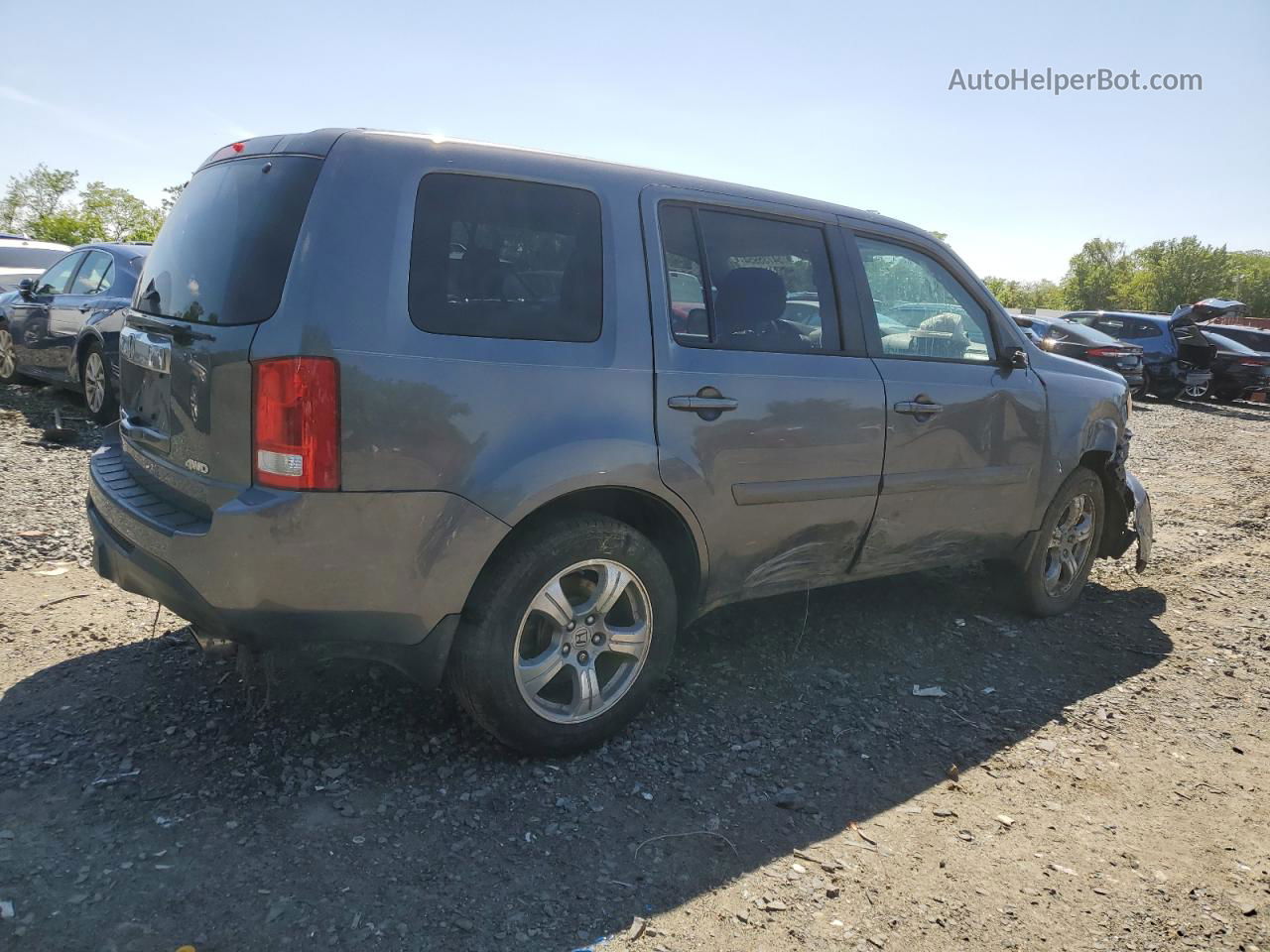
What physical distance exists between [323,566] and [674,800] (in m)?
1.33

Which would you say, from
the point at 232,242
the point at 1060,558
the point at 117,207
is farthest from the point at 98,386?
the point at 117,207

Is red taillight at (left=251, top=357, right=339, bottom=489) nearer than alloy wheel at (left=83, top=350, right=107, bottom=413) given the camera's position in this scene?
Yes

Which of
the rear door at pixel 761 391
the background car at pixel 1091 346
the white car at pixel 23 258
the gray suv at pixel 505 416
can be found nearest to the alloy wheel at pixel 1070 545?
the gray suv at pixel 505 416

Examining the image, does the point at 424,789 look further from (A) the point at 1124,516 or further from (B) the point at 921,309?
(A) the point at 1124,516

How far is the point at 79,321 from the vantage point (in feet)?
28.1

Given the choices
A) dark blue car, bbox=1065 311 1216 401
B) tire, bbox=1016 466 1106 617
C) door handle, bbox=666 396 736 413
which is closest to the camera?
door handle, bbox=666 396 736 413

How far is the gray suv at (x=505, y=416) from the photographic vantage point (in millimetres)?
2656

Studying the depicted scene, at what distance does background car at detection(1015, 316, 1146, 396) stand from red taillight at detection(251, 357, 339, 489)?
1601cm

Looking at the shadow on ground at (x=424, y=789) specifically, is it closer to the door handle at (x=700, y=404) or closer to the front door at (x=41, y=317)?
the door handle at (x=700, y=404)

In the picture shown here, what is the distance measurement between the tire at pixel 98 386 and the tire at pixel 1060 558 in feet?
23.1

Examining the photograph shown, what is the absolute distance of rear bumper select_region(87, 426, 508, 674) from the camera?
263cm

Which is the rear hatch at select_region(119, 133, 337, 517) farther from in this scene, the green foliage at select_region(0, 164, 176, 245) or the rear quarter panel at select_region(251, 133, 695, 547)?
the green foliage at select_region(0, 164, 176, 245)

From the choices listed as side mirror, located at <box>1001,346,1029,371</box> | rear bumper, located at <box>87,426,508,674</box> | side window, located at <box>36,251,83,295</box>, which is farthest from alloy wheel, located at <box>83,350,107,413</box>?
side mirror, located at <box>1001,346,1029,371</box>

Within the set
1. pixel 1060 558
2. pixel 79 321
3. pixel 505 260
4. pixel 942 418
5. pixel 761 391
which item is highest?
pixel 505 260
